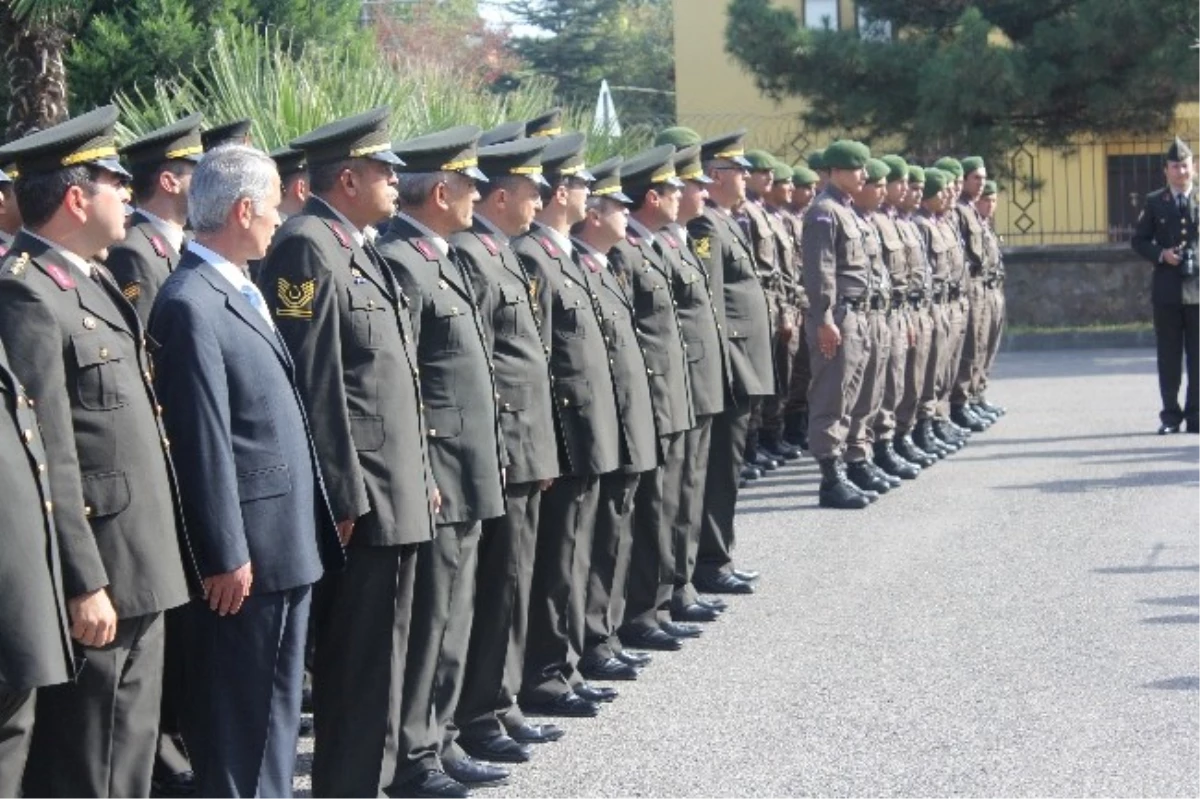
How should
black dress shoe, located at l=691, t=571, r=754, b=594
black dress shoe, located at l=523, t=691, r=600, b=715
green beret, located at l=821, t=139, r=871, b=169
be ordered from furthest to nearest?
green beret, located at l=821, t=139, r=871, b=169 < black dress shoe, located at l=691, t=571, r=754, b=594 < black dress shoe, located at l=523, t=691, r=600, b=715

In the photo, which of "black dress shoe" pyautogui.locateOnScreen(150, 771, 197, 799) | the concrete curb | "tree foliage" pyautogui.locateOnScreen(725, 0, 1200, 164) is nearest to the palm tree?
"black dress shoe" pyautogui.locateOnScreen(150, 771, 197, 799)

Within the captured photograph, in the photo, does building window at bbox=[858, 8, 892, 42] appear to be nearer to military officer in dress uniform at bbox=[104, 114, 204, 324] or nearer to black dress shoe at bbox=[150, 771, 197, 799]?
military officer in dress uniform at bbox=[104, 114, 204, 324]

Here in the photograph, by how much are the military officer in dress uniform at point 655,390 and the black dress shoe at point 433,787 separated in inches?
95.6

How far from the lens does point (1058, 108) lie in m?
28.3

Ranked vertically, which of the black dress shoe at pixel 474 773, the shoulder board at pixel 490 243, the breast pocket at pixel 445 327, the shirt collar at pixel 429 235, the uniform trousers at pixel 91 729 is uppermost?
the shirt collar at pixel 429 235

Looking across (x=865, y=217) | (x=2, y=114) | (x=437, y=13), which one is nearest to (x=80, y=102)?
(x=2, y=114)

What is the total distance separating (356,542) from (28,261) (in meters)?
1.43

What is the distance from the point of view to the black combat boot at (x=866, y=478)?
13578 millimetres

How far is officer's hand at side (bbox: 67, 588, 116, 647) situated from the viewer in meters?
4.88

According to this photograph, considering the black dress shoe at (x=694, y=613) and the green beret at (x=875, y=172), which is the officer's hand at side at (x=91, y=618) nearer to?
the black dress shoe at (x=694, y=613)

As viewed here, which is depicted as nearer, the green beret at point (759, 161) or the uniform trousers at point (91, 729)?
the uniform trousers at point (91, 729)

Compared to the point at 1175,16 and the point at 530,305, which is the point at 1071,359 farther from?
the point at 530,305

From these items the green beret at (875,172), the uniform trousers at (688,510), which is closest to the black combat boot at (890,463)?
the green beret at (875,172)

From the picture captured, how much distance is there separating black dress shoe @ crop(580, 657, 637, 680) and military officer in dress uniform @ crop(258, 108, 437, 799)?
7.09ft
